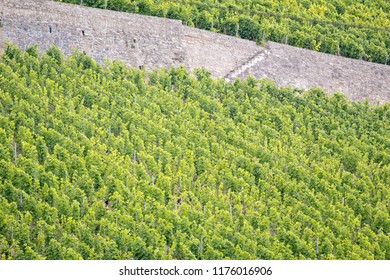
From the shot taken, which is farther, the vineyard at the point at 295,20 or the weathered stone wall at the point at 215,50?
the vineyard at the point at 295,20

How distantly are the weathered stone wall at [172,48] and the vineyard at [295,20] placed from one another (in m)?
0.72

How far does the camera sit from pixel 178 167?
1260 inches

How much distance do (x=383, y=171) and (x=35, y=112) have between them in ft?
29.5

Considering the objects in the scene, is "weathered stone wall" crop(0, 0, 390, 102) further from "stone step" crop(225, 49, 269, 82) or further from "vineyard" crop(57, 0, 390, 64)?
"vineyard" crop(57, 0, 390, 64)

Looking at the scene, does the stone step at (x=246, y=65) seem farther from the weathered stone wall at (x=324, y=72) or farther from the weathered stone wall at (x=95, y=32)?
the weathered stone wall at (x=95, y=32)

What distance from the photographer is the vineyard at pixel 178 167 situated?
2916 centimetres

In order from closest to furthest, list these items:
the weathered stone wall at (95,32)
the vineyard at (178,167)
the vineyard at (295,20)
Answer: the vineyard at (178,167)
the weathered stone wall at (95,32)
the vineyard at (295,20)

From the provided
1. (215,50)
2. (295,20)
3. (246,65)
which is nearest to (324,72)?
(246,65)

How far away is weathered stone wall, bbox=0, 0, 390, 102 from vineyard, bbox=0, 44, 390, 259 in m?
0.93

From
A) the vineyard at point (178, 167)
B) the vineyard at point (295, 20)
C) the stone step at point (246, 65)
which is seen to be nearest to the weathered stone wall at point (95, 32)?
the vineyard at point (178, 167)

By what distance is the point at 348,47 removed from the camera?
41.1m

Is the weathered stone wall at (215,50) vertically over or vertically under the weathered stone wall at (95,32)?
under

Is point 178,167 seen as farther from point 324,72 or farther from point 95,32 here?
point 324,72
